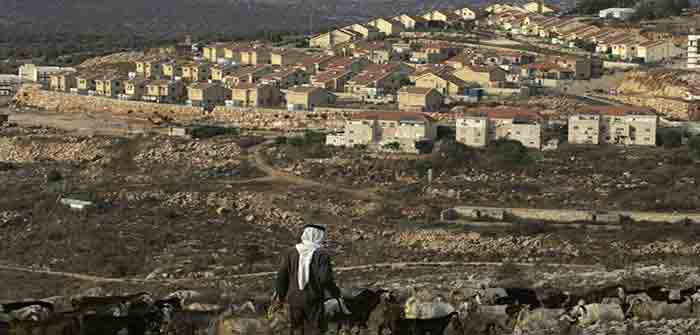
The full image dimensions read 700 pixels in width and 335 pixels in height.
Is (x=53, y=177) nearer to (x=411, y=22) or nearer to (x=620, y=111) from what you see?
(x=620, y=111)

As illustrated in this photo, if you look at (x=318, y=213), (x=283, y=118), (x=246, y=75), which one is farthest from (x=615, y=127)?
(x=246, y=75)

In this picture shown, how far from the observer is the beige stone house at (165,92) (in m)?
44.4

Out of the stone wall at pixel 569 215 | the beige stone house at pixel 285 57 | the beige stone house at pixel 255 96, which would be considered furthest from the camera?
the beige stone house at pixel 285 57

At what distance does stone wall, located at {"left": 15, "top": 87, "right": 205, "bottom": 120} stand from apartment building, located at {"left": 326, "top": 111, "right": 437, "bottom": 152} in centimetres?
980

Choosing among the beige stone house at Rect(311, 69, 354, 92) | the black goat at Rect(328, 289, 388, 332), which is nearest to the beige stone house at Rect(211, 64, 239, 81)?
the beige stone house at Rect(311, 69, 354, 92)

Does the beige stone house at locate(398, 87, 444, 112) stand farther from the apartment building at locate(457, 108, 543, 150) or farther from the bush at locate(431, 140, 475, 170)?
the bush at locate(431, 140, 475, 170)

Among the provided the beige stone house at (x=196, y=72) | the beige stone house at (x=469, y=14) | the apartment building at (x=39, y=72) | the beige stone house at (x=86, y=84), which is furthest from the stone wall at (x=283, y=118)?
the beige stone house at (x=469, y=14)

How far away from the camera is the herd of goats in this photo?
9484mm

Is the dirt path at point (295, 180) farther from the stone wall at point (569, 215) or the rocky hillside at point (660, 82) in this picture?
the rocky hillside at point (660, 82)

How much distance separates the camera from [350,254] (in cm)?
2253

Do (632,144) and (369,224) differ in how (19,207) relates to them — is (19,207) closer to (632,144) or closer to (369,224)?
(369,224)

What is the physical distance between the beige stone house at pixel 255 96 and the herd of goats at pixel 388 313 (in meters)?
29.4

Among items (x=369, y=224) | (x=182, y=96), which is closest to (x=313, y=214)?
(x=369, y=224)

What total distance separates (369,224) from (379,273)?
5513 millimetres
